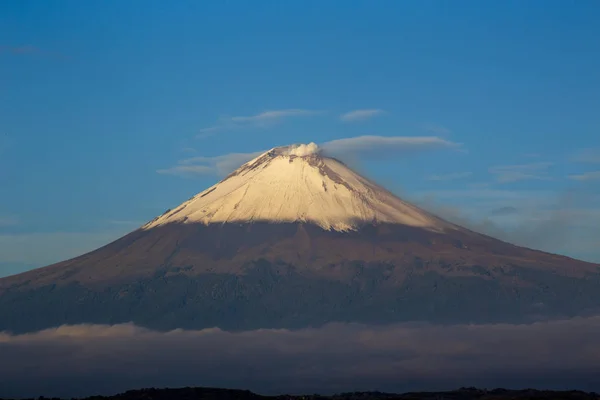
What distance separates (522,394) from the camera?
16862 centimetres

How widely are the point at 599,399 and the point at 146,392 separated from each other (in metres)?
61.0

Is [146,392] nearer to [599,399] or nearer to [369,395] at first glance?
[369,395]

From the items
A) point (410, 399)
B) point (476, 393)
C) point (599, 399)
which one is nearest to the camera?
point (599, 399)

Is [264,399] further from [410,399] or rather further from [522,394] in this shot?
[522,394]

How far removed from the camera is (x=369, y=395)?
18475 centimetres

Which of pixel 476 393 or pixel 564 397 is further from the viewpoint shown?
pixel 476 393

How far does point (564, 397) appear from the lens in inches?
6344

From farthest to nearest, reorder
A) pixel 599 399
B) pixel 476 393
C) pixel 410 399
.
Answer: pixel 476 393, pixel 410 399, pixel 599 399

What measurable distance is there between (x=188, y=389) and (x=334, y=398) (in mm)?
20640

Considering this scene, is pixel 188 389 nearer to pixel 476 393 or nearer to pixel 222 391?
pixel 222 391

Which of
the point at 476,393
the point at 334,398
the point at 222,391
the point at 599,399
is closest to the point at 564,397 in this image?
the point at 599,399

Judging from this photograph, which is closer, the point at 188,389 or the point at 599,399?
the point at 599,399

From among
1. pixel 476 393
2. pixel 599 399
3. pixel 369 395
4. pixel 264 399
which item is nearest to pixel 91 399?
pixel 264 399

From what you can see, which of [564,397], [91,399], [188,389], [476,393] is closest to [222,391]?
[188,389]
